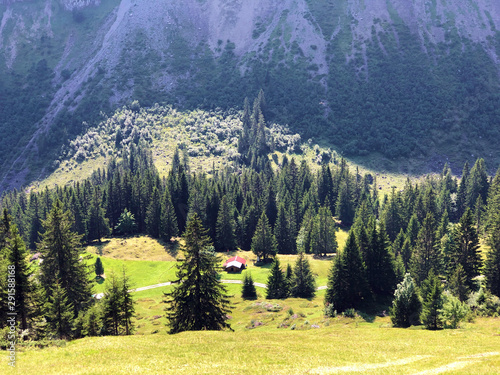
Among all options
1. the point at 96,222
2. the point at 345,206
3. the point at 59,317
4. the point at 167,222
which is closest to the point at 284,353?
the point at 59,317

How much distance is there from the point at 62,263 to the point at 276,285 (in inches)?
1750

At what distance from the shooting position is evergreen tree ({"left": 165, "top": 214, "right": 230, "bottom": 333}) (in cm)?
4741

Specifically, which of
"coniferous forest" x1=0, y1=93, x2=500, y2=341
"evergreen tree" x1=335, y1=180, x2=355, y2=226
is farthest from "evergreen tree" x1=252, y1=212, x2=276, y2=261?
"evergreen tree" x1=335, y1=180, x2=355, y2=226

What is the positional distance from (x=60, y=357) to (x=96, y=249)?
97.1 m

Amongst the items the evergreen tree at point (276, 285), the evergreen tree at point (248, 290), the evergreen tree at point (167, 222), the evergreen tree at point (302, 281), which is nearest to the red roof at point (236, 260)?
the evergreen tree at point (248, 290)

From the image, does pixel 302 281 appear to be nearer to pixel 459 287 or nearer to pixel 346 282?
pixel 346 282

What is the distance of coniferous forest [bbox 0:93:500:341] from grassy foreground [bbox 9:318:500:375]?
9.25 m

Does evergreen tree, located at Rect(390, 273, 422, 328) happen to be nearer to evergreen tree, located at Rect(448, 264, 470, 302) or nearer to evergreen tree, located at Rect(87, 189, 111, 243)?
evergreen tree, located at Rect(448, 264, 470, 302)

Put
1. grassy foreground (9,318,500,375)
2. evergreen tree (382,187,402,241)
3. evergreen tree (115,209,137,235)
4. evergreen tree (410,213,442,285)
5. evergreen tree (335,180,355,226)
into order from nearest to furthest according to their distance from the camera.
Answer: grassy foreground (9,318,500,375), evergreen tree (410,213,442,285), evergreen tree (382,187,402,241), evergreen tree (115,209,137,235), evergreen tree (335,180,355,226)

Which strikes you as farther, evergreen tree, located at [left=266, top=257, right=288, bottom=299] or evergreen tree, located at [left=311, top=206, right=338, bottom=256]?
evergreen tree, located at [left=311, top=206, right=338, bottom=256]

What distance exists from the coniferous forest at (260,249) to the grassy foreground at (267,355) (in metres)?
9.25

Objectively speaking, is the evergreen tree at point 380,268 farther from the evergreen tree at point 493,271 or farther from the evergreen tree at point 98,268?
the evergreen tree at point 98,268

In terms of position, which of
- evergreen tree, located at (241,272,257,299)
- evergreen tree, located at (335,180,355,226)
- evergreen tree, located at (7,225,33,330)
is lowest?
evergreen tree, located at (241,272,257,299)

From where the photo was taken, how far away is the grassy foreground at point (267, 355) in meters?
28.2
